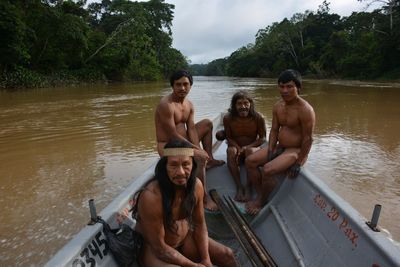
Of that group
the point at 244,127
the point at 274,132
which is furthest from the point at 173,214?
the point at 244,127

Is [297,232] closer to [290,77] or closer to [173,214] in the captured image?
[173,214]

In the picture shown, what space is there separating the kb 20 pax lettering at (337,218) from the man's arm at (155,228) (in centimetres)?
98

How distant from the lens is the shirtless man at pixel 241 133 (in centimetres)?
421

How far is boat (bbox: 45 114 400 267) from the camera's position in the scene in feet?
6.77

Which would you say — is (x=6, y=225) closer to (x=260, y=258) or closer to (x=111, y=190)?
(x=111, y=190)

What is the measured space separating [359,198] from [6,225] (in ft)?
14.3

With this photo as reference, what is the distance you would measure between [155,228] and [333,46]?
43.8m

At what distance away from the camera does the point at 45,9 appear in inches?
1089

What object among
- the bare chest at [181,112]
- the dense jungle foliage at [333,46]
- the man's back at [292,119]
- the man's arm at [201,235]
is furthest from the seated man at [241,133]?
the dense jungle foliage at [333,46]

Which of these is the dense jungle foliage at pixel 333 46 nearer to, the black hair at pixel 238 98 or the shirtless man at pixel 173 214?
the black hair at pixel 238 98

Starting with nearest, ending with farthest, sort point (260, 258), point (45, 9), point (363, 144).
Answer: point (260, 258)
point (363, 144)
point (45, 9)

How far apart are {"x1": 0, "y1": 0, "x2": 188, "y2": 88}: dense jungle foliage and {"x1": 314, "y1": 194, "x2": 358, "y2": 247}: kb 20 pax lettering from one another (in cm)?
2372

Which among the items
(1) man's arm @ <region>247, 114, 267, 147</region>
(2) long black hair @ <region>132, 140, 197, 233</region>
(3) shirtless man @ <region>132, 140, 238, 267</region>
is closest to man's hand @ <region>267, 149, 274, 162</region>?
(1) man's arm @ <region>247, 114, 267, 147</region>

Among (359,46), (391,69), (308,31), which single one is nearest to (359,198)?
(391,69)
